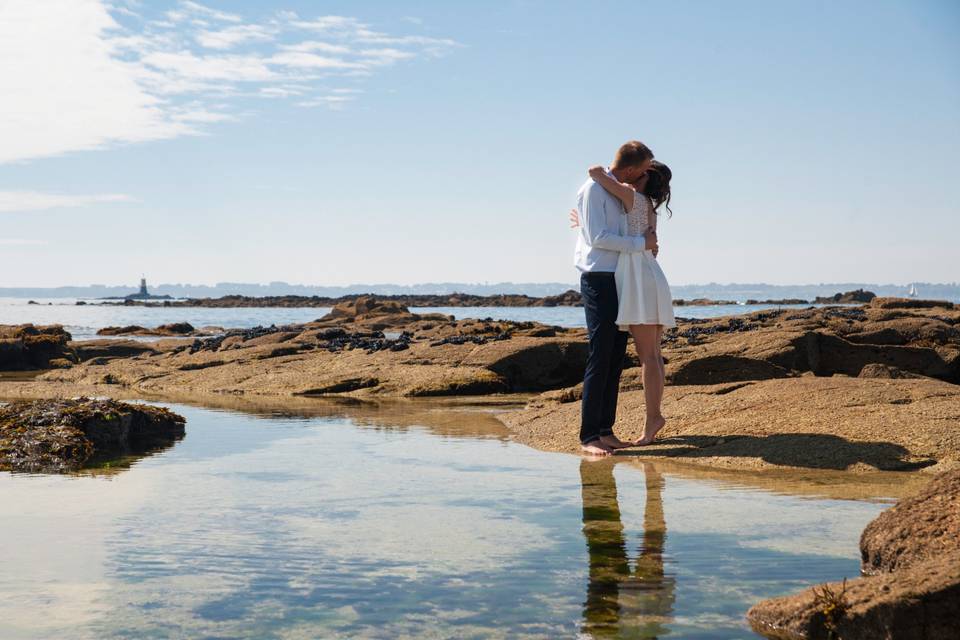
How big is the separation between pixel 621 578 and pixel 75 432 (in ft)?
15.7

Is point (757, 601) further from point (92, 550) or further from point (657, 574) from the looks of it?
point (92, 550)

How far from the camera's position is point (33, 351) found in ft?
64.8

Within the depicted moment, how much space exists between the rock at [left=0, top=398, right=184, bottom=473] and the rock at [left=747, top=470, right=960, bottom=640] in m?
4.63

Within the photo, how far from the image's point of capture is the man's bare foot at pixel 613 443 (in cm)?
656

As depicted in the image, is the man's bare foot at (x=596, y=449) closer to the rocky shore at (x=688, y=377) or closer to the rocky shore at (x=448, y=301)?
the rocky shore at (x=688, y=377)

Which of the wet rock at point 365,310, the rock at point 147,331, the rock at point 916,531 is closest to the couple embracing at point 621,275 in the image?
the rock at point 916,531

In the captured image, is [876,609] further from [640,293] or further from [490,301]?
[490,301]

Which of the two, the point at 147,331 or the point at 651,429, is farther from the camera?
the point at 147,331

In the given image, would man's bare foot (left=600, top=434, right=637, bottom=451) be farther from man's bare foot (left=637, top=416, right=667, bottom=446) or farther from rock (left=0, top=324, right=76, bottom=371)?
rock (left=0, top=324, right=76, bottom=371)

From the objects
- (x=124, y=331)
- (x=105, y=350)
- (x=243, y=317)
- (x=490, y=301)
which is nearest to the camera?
(x=105, y=350)

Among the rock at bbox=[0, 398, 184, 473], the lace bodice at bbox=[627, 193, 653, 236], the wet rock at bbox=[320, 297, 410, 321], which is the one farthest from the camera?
the wet rock at bbox=[320, 297, 410, 321]

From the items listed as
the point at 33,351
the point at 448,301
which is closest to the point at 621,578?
the point at 33,351

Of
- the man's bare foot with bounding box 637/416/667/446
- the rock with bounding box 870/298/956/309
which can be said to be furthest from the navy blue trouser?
the rock with bounding box 870/298/956/309

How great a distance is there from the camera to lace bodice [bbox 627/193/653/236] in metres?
6.53
